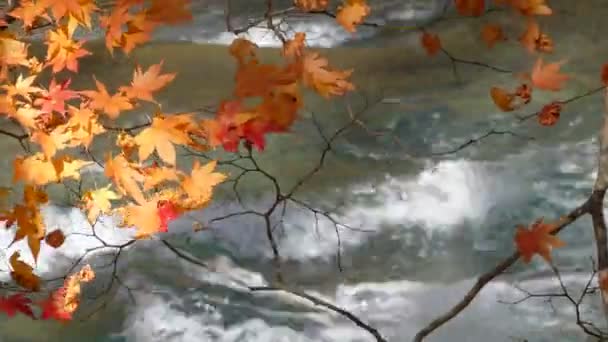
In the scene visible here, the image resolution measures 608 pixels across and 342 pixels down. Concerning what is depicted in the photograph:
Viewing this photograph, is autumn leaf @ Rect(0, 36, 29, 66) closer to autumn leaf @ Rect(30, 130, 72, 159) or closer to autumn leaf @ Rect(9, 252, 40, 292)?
autumn leaf @ Rect(30, 130, 72, 159)

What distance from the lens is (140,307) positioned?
6.63ft

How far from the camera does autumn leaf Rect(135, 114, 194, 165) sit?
1.43 meters

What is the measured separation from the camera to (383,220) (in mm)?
2281

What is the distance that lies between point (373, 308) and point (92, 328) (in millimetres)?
795

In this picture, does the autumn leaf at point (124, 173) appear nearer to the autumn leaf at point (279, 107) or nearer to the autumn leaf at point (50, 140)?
the autumn leaf at point (50, 140)

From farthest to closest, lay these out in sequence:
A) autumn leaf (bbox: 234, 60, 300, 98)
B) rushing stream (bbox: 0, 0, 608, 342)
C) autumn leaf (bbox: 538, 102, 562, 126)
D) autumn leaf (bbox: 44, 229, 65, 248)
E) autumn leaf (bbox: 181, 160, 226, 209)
A: 1. autumn leaf (bbox: 538, 102, 562, 126)
2. autumn leaf (bbox: 44, 229, 65, 248)
3. rushing stream (bbox: 0, 0, 608, 342)
4. autumn leaf (bbox: 181, 160, 226, 209)
5. autumn leaf (bbox: 234, 60, 300, 98)

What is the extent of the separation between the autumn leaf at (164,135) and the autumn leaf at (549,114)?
139cm

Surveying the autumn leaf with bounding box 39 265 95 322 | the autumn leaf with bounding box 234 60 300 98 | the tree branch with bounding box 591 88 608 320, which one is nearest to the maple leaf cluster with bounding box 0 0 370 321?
the autumn leaf with bounding box 234 60 300 98

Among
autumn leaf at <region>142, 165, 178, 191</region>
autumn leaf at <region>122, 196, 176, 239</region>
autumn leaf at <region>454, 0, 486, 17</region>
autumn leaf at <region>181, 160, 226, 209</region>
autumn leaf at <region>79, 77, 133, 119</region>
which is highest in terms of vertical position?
autumn leaf at <region>454, 0, 486, 17</region>

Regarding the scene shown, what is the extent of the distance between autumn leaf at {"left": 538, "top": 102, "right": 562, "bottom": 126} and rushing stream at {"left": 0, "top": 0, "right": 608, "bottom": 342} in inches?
2.4

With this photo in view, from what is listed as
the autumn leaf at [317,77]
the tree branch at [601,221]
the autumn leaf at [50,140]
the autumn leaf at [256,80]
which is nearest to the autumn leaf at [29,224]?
the autumn leaf at [50,140]

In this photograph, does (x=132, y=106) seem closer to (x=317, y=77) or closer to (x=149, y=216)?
(x=149, y=216)

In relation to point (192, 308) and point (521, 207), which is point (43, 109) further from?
point (521, 207)

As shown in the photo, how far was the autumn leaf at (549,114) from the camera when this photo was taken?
2.35 m
